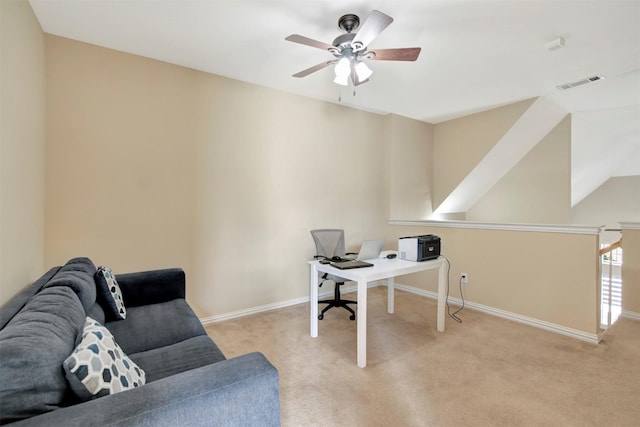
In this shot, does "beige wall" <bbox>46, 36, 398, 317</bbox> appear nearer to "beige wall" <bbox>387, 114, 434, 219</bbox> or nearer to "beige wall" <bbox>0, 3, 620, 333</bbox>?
"beige wall" <bbox>0, 3, 620, 333</bbox>

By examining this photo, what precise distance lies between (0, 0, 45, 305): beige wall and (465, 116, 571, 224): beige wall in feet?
19.0

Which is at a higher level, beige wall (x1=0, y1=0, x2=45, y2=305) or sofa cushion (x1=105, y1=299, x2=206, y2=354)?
beige wall (x1=0, y1=0, x2=45, y2=305)

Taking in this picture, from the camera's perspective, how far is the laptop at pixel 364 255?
256cm

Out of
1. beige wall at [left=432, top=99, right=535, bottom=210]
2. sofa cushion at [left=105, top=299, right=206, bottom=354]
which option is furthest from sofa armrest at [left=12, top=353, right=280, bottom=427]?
beige wall at [left=432, top=99, right=535, bottom=210]

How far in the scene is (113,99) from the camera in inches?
103

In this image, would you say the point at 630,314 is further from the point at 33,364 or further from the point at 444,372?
the point at 33,364

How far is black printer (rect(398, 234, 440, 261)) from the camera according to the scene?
278cm

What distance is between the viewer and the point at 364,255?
9.21 ft

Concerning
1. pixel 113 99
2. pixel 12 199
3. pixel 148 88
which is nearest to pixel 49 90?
pixel 113 99

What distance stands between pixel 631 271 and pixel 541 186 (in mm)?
1639

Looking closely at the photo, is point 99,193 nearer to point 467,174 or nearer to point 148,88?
point 148,88

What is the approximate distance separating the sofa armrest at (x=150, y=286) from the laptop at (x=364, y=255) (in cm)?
129

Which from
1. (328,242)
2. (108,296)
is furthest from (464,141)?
(108,296)

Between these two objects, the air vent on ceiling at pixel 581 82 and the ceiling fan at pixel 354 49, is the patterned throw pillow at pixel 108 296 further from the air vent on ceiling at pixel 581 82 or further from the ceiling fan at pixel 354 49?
the air vent on ceiling at pixel 581 82
